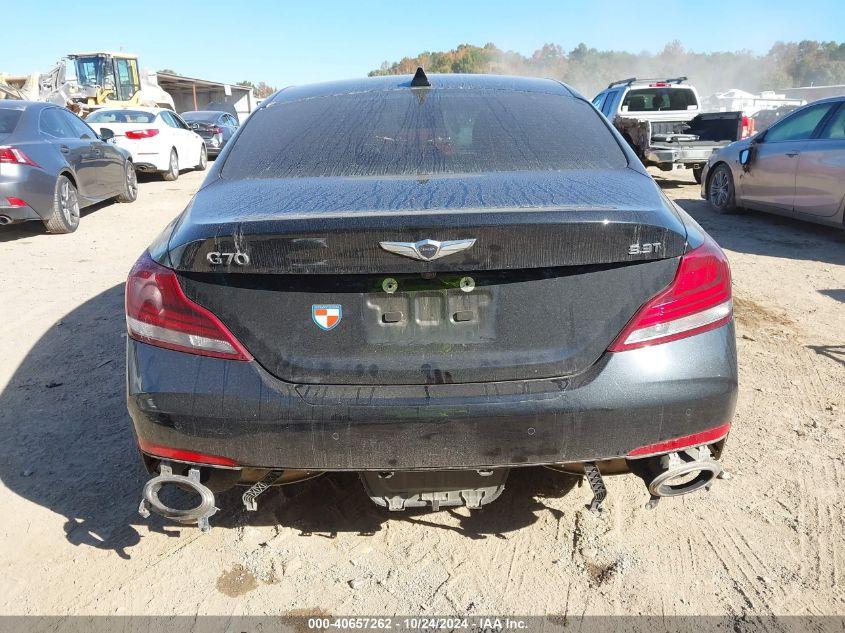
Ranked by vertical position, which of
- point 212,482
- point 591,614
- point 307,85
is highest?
point 307,85

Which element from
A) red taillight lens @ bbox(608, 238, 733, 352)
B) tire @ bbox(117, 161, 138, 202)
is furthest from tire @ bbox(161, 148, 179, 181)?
red taillight lens @ bbox(608, 238, 733, 352)

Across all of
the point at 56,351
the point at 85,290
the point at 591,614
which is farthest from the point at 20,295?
the point at 591,614

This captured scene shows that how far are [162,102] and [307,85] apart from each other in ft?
103

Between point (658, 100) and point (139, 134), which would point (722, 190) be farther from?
point (139, 134)

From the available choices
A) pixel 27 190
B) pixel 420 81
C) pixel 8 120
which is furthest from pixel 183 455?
pixel 8 120

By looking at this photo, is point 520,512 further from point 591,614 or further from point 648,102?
point 648,102

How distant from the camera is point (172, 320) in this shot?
2.01m

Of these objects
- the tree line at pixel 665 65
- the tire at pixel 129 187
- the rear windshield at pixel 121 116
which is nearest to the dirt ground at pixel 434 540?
the tire at pixel 129 187

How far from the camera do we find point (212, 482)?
217 centimetres

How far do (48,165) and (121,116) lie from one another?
7123 millimetres

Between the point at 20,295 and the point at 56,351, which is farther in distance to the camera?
the point at 20,295

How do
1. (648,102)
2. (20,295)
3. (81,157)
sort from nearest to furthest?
(20,295) < (81,157) < (648,102)

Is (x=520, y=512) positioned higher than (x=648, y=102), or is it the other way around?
(x=648, y=102)

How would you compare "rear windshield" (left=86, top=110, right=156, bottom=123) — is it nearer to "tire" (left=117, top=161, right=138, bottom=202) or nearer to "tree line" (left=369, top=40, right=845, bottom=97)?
"tire" (left=117, top=161, right=138, bottom=202)
